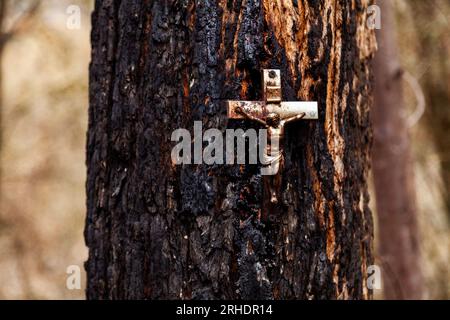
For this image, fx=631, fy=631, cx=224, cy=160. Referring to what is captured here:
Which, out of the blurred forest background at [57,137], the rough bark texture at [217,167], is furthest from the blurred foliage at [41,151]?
the rough bark texture at [217,167]

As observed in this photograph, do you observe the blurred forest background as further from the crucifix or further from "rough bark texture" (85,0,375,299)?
the crucifix

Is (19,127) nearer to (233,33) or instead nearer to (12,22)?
(12,22)

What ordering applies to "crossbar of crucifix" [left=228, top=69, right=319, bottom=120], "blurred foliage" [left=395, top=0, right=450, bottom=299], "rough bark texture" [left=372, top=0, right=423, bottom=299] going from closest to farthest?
"crossbar of crucifix" [left=228, top=69, right=319, bottom=120], "rough bark texture" [left=372, top=0, right=423, bottom=299], "blurred foliage" [left=395, top=0, right=450, bottom=299]

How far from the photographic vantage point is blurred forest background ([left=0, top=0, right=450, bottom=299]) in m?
7.21

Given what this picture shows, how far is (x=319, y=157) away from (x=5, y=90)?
681cm

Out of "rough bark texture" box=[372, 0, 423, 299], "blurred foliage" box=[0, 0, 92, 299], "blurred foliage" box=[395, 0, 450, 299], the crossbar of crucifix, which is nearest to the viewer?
the crossbar of crucifix

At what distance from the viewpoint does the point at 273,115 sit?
6.02ft

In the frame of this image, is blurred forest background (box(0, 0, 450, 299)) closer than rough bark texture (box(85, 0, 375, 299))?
No

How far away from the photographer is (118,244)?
2002 mm

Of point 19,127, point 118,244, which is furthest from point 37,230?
point 118,244

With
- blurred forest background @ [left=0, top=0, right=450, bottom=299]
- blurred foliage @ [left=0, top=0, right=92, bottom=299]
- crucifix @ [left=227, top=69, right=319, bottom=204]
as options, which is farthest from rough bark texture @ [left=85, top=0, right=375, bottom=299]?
blurred foliage @ [left=0, top=0, right=92, bottom=299]

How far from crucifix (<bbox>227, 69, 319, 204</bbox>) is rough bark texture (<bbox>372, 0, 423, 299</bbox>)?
118 inches

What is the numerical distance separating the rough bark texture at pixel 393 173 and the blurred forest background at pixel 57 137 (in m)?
2.32

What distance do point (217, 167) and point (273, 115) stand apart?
0.73 feet
